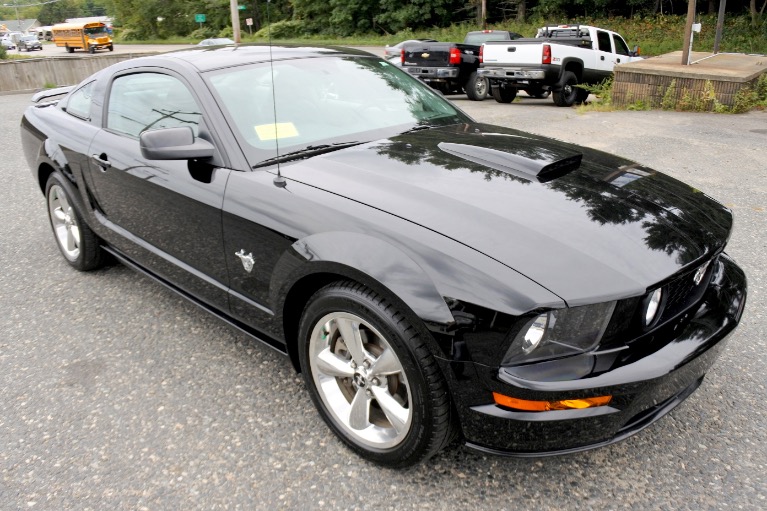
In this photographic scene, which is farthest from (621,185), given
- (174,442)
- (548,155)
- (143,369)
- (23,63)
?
(23,63)

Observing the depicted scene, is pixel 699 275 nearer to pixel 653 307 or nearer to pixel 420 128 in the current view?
pixel 653 307

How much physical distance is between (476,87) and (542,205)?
43.2 feet

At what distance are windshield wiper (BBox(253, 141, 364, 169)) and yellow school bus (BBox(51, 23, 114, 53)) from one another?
169 ft

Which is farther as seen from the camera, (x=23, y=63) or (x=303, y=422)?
(x=23, y=63)

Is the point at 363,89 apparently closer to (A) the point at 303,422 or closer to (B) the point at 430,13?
(A) the point at 303,422

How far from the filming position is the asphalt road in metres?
2.17

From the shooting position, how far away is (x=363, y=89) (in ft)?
10.7

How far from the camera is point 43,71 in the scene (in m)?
18.2

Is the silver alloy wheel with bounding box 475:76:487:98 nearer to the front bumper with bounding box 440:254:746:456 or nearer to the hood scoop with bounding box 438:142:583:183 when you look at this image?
the hood scoop with bounding box 438:142:583:183

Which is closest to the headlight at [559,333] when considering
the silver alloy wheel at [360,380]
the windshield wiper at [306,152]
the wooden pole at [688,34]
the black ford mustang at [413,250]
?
the black ford mustang at [413,250]

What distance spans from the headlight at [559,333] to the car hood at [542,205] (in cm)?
5

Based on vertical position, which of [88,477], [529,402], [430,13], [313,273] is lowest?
[88,477]

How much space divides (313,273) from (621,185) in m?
1.37

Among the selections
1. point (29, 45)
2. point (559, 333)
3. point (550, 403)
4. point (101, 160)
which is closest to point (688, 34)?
point (101, 160)
